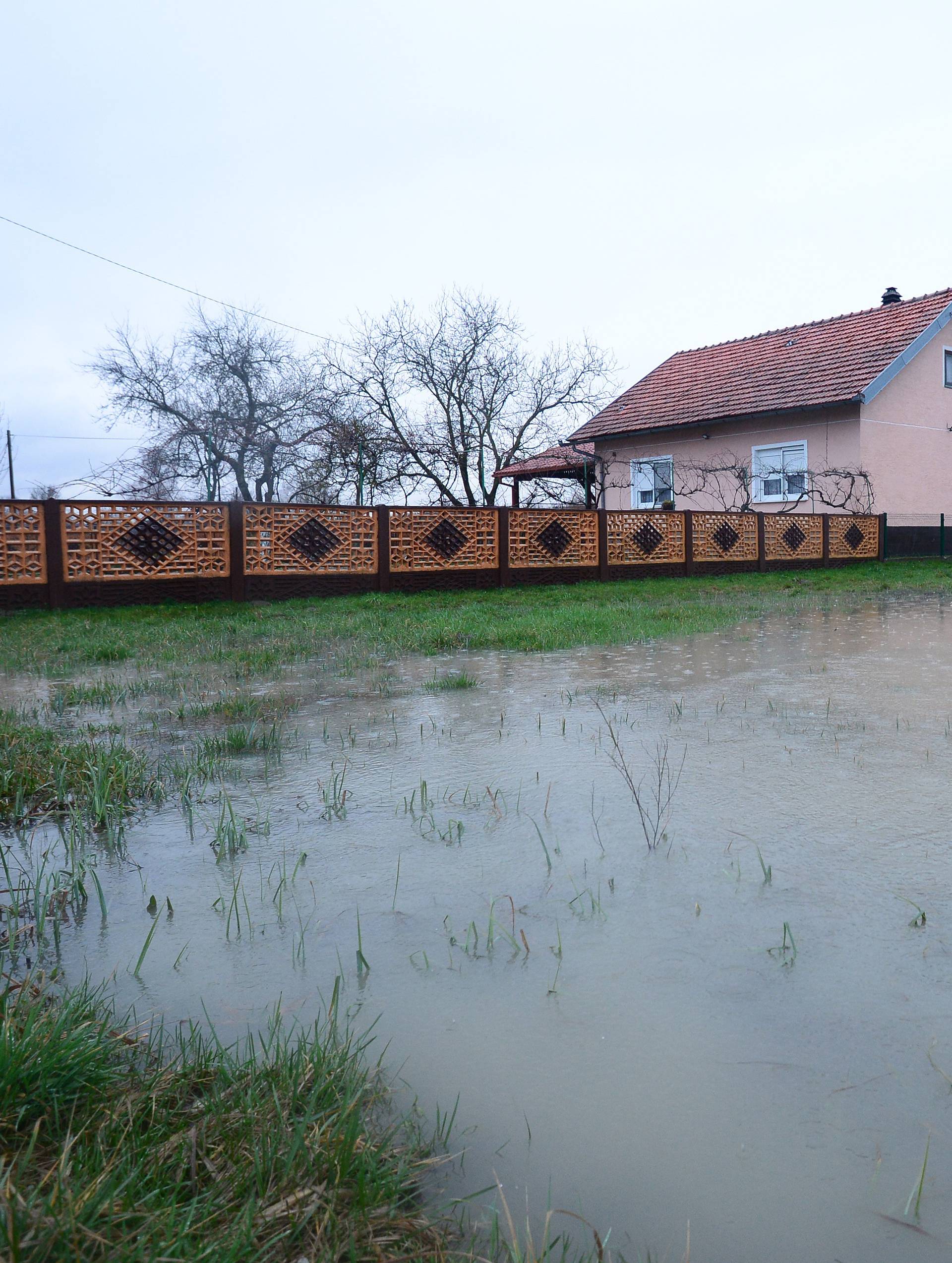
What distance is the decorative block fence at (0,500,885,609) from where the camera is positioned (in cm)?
1250

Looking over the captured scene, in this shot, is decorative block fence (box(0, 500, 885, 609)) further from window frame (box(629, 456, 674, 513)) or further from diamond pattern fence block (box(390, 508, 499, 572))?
window frame (box(629, 456, 674, 513))

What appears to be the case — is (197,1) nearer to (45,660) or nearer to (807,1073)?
(45,660)

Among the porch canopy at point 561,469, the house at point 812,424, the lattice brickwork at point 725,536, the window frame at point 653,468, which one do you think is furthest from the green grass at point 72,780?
the porch canopy at point 561,469

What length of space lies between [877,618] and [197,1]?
15.1m

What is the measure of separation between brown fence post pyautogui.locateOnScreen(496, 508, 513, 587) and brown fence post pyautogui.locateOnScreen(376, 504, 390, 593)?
1990 millimetres

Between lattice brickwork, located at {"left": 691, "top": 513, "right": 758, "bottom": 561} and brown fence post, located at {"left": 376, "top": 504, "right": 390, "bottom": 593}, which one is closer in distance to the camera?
brown fence post, located at {"left": 376, "top": 504, "right": 390, "bottom": 593}

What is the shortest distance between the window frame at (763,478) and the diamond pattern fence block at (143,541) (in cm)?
1434

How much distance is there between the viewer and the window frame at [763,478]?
76.8 ft

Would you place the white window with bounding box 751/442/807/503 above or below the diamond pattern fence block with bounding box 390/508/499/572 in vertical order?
above

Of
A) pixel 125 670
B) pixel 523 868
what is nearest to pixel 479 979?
pixel 523 868

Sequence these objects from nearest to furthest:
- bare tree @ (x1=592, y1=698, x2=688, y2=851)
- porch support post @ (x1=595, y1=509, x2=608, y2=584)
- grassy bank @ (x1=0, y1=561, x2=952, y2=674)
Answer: bare tree @ (x1=592, y1=698, x2=688, y2=851), grassy bank @ (x1=0, y1=561, x2=952, y2=674), porch support post @ (x1=595, y1=509, x2=608, y2=584)

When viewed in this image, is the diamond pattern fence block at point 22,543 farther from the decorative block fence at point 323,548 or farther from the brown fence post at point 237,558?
the brown fence post at point 237,558

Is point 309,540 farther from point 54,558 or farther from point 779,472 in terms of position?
point 779,472

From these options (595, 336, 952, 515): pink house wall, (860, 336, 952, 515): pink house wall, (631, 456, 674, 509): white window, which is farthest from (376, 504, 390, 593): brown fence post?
(631, 456, 674, 509): white window
